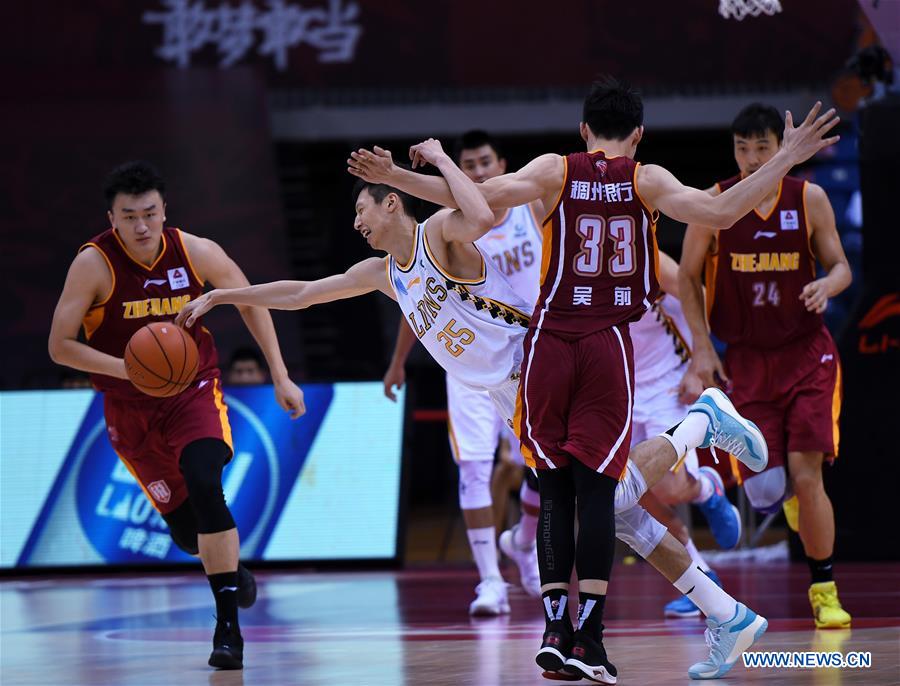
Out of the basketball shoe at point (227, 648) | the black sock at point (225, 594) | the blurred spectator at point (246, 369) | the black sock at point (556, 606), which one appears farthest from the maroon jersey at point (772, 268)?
the blurred spectator at point (246, 369)

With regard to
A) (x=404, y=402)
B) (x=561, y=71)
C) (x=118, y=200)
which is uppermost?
(x=561, y=71)

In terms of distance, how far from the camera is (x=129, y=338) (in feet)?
20.5

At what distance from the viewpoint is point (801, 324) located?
262 inches

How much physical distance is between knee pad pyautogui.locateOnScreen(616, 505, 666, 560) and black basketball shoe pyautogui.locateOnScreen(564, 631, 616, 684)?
55 centimetres

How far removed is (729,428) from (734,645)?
0.89m

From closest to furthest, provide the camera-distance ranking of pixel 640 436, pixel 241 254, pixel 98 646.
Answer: pixel 98 646 < pixel 640 436 < pixel 241 254

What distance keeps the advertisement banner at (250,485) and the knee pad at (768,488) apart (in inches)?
167

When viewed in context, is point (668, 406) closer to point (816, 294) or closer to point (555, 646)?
point (816, 294)

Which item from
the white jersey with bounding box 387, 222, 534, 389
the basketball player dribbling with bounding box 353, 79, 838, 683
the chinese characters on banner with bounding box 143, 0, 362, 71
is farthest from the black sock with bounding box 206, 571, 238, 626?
the chinese characters on banner with bounding box 143, 0, 362, 71

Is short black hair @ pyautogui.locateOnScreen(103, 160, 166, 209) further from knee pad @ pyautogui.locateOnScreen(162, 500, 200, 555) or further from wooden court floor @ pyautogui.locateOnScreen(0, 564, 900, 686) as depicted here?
wooden court floor @ pyautogui.locateOnScreen(0, 564, 900, 686)

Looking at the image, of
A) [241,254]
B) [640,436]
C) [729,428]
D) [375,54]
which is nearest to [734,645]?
[729,428]

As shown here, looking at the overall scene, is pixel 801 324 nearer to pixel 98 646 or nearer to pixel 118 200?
pixel 118 200

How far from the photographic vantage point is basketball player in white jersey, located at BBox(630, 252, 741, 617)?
7.12 m

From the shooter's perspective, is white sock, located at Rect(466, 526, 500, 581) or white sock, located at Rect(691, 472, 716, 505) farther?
white sock, located at Rect(466, 526, 500, 581)
